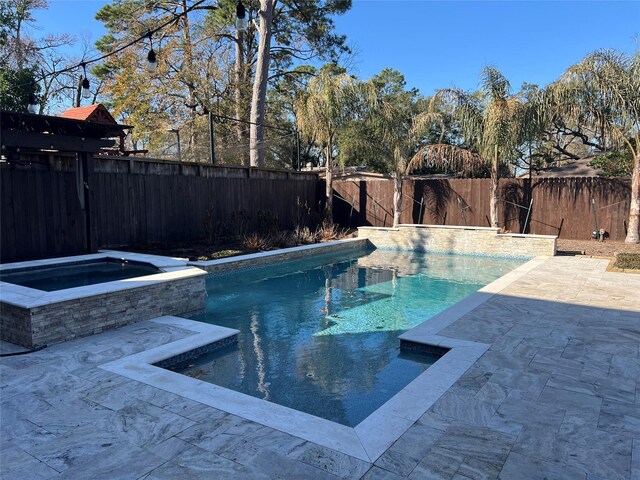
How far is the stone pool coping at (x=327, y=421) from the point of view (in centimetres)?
262

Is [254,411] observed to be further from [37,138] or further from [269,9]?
[269,9]

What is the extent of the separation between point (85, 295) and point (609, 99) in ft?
38.2

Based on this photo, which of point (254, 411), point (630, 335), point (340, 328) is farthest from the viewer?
point (340, 328)

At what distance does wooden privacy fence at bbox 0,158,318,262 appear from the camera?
24.6 feet

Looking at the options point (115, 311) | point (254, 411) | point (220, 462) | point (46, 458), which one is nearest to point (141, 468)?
point (220, 462)

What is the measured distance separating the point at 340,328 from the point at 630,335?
311 cm

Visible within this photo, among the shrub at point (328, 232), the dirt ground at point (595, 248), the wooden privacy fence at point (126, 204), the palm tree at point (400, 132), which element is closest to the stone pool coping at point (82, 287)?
the wooden privacy fence at point (126, 204)

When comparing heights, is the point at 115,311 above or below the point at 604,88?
below

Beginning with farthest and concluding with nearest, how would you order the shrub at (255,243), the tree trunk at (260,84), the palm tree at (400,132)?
the tree trunk at (260,84) → the palm tree at (400,132) → the shrub at (255,243)

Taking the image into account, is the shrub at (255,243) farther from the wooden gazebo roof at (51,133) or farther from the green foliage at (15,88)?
the green foliage at (15,88)

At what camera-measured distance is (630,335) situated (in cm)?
438

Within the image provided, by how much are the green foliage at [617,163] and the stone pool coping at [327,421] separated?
35.5 feet

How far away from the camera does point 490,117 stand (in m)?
11.5

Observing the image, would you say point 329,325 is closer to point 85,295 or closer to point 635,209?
point 85,295
